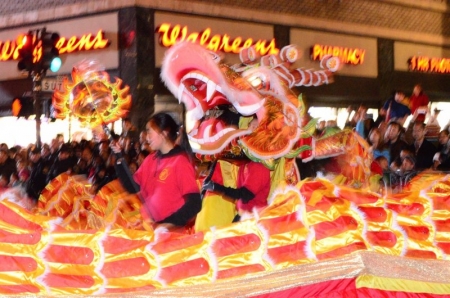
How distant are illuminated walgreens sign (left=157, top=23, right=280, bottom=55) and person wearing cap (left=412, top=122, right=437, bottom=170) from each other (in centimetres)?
792

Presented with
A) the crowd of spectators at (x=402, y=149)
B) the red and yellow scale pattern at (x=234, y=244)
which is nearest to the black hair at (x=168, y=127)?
the red and yellow scale pattern at (x=234, y=244)

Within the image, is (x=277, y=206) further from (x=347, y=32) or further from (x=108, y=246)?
(x=347, y=32)

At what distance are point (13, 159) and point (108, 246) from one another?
8.83 metres

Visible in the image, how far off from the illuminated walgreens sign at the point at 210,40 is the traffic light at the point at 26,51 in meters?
5.64

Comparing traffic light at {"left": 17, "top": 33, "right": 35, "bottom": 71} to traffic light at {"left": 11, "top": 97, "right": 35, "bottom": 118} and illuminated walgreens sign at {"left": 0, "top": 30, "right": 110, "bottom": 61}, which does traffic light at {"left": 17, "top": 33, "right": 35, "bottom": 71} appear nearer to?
traffic light at {"left": 11, "top": 97, "right": 35, "bottom": 118}

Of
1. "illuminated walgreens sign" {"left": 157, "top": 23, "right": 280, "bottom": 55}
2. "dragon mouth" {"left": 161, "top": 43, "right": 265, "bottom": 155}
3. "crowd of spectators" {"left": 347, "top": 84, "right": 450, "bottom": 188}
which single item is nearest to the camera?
"dragon mouth" {"left": 161, "top": 43, "right": 265, "bottom": 155}

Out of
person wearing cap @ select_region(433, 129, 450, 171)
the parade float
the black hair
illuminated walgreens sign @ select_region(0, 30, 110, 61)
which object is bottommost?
the parade float

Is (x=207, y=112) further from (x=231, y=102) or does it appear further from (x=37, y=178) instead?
(x=37, y=178)

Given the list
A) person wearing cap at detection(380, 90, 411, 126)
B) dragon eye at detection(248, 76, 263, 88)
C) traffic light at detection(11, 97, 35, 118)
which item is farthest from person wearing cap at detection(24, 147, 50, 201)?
person wearing cap at detection(380, 90, 411, 126)

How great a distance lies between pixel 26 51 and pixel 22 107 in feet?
6.39

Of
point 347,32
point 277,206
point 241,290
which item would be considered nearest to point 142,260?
point 241,290

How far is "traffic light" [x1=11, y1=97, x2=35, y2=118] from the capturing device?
1355 centimetres

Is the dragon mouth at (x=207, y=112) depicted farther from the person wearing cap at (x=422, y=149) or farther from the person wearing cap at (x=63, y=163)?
the person wearing cap at (x=63, y=163)

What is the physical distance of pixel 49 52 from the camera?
468 inches
